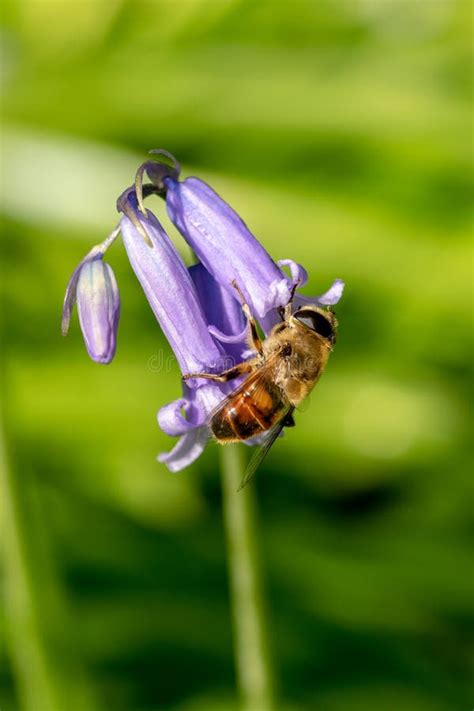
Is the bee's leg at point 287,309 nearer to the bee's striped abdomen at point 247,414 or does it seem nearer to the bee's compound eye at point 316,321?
the bee's compound eye at point 316,321

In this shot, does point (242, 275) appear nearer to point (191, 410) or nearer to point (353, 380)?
point (191, 410)

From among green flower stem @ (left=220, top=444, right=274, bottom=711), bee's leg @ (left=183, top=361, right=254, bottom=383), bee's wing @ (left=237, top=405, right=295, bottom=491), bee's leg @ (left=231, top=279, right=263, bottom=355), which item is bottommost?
green flower stem @ (left=220, top=444, right=274, bottom=711)

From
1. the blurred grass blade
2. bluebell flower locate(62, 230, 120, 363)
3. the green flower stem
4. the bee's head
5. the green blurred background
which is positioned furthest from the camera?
the green blurred background

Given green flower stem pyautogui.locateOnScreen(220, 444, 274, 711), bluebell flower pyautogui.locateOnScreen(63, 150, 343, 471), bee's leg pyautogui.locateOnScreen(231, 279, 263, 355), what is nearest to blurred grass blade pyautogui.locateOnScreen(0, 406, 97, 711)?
green flower stem pyautogui.locateOnScreen(220, 444, 274, 711)

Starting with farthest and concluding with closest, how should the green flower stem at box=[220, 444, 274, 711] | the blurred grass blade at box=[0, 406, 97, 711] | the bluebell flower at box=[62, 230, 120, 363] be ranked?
the blurred grass blade at box=[0, 406, 97, 711], the green flower stem at box=[220, 444, 274, 711], the bluebell flower at box=[62, 230, 120, 363]

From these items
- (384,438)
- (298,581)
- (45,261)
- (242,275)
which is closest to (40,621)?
(242,275)

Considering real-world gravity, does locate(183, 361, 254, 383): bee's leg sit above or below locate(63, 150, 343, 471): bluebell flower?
below

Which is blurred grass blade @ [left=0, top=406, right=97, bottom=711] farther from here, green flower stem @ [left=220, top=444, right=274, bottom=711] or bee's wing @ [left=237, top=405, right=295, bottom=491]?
bee's wing @ [left=237, top=405, right=295, bottom=491]
